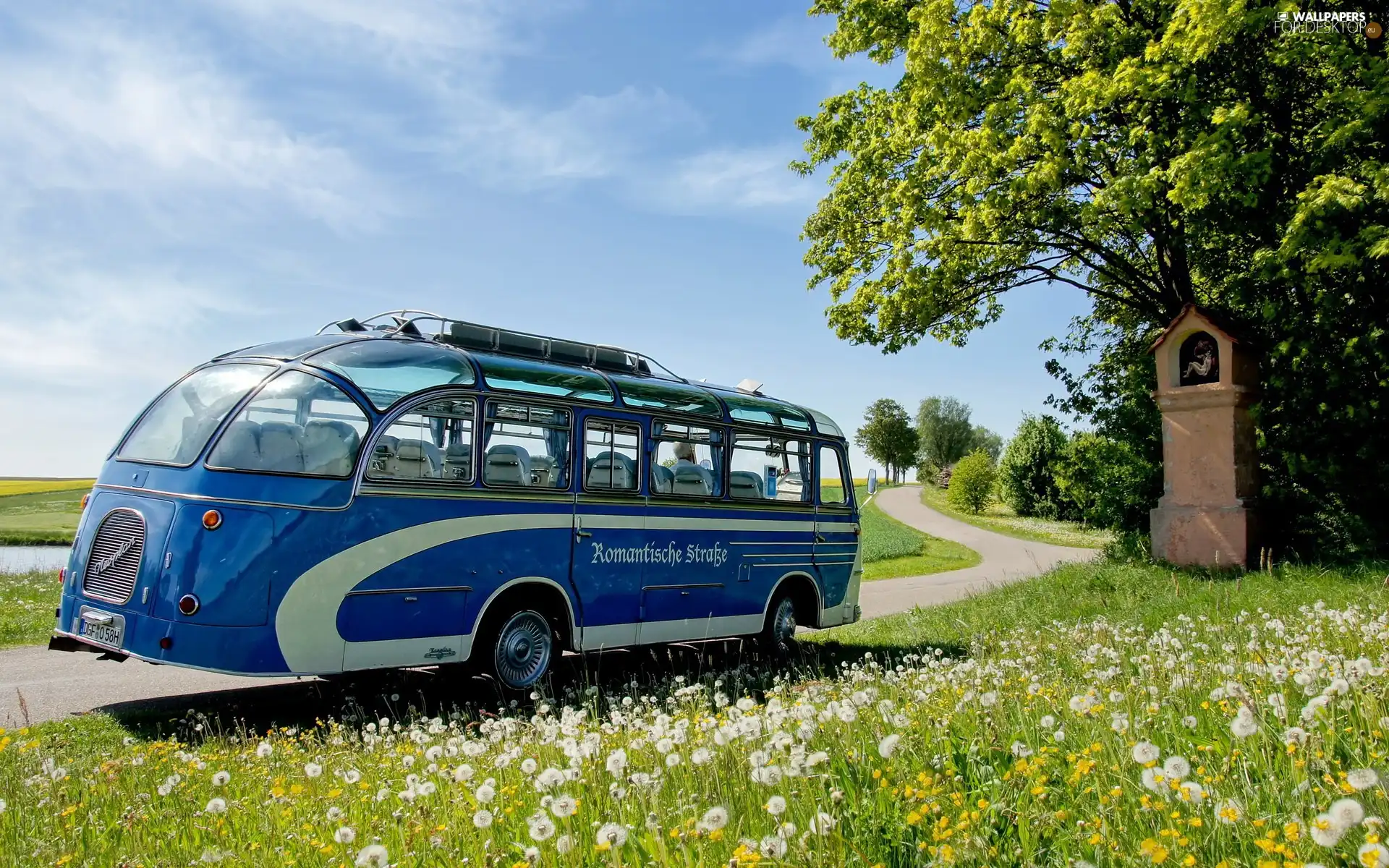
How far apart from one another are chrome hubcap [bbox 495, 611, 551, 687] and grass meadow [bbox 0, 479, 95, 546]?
100 feet

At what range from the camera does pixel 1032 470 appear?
52.2 m

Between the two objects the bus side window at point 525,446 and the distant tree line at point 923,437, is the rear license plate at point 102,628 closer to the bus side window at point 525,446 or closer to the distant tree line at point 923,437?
the bus side window at point 525,446

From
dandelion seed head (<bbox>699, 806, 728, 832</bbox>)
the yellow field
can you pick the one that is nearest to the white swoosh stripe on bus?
dandelion seed head (<bbox>699, 806, 728, 832</bbox>)

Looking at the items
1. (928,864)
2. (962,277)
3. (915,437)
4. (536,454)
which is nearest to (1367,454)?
(962,277)

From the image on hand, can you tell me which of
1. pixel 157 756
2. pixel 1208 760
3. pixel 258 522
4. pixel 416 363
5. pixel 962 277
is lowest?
pixel 157 756

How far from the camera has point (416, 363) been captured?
8.09m

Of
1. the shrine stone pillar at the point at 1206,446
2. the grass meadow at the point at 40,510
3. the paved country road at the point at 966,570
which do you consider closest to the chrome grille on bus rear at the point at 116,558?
the paved country road at the point at 966,570

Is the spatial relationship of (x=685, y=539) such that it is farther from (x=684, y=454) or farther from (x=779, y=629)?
(x=779, y=629)

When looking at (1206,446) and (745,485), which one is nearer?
(745,485)

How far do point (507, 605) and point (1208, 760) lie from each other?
5.98 m

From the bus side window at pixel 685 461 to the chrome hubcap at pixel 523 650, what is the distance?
1.86 metres

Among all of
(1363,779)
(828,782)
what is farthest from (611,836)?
(1363,779)

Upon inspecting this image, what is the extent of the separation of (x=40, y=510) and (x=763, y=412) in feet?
142

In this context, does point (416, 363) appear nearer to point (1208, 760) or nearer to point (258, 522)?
point (258, 522)
